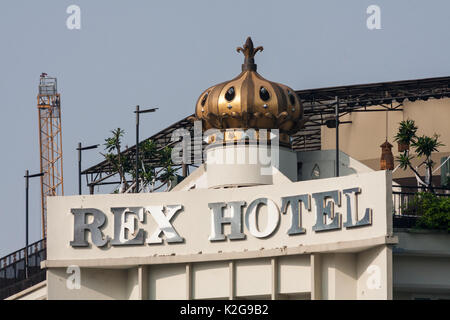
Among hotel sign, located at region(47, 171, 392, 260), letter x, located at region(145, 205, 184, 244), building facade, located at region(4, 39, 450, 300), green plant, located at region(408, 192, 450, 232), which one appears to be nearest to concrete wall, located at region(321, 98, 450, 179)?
building facade, located at region(4, 39, 450, 300)

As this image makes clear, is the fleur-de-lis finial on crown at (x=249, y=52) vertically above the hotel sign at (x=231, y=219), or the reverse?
the fleur-de-lis finial on crown at (x=249, y=52)

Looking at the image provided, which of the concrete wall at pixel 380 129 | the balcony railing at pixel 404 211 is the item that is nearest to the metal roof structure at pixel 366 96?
the concrete wall at pixel 380 129

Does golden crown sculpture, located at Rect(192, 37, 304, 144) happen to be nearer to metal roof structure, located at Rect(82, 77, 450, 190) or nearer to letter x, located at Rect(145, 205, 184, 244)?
letter x, located at Rect(145, 205, 184, 244)

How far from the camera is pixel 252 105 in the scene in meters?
72.0

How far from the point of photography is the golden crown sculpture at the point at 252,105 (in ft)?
236

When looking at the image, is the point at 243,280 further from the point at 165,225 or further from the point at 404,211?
the point at 404,211

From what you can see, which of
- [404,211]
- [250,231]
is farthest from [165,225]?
[404,211]

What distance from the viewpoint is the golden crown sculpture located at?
72.1 meters

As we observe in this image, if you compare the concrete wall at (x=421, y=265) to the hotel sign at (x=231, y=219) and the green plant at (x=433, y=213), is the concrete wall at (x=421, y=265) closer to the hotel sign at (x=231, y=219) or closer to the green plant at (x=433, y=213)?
the green plant at (x=433, y=213)

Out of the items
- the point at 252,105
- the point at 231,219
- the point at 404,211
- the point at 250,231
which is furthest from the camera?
the point at 252,105

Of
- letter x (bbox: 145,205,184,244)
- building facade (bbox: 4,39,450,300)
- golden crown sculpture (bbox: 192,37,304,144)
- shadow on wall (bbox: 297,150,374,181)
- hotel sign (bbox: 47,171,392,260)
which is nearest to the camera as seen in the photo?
hotel sign (bbox: 47,171,392,260)
